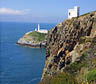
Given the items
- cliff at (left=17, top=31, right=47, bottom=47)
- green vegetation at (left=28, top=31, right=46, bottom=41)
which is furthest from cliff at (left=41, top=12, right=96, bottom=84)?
green vegetation at (left=28, top=31, right=46, bottom=41)

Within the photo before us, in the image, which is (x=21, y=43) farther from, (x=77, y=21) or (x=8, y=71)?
(x=77, y=21)

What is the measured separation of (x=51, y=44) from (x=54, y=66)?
6616 millimetres

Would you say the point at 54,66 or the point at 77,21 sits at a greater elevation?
the point at 77,21

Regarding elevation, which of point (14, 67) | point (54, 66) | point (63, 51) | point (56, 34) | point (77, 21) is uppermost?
point (77, 21)

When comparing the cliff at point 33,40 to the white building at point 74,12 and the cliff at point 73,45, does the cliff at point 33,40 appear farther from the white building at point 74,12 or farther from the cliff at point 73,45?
the cliff at point 73,45

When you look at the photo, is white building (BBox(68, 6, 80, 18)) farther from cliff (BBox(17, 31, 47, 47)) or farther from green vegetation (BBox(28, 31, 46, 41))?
green vegetation (BBox(28, 31, 46, 41))

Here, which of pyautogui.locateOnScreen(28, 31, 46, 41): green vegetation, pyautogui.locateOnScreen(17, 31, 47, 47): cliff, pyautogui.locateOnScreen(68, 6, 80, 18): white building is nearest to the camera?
pyautogui.locateOnScreen(68, 6, 80, 18): white building

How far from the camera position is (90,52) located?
24.3 m

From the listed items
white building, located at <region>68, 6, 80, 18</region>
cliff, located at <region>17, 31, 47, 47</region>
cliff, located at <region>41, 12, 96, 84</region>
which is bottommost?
Answer: cliff, located at <region>17, 31, 47, 47</region>

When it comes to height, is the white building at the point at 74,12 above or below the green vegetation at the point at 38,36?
above

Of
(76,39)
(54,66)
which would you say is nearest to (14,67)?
(54,66)

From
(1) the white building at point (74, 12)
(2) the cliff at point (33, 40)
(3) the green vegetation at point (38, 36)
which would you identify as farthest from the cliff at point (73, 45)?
(3) the green vegetation at point (38, 36)

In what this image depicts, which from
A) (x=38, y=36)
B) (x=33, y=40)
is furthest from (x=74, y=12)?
(x=38, y=36)

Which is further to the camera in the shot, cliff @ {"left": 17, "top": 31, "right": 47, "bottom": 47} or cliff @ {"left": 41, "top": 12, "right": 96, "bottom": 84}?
cliff @ {"left": 17, "top": 31, "right": 47, "bottom": 47}
